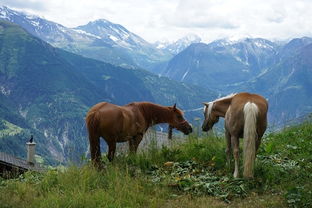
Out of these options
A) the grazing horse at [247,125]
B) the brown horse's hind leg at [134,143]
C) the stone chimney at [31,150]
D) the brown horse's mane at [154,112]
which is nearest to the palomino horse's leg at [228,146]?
the grazing horse at [247,125]

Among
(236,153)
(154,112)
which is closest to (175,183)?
(236,153)

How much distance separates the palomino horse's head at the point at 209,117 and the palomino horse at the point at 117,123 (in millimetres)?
1631

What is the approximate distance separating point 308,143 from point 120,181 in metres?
6.12

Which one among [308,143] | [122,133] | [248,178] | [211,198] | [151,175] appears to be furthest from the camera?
[308,143]

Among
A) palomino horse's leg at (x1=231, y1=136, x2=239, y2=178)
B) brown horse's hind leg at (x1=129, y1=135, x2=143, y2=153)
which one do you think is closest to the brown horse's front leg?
brown horse's hind leg at (x1=129, y1=135, x2=143, y2=153)

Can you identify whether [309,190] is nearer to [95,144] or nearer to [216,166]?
[216,166]

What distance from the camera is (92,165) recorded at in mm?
10148

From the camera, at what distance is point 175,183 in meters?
8.91

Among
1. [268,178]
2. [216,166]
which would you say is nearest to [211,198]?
[268,178]

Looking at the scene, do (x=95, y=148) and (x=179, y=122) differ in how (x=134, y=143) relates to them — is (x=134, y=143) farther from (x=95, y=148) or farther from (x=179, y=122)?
(x=179, y=122)

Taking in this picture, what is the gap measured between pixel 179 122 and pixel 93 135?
13.2 ft

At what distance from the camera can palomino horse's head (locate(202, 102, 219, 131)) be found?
11672 millimetres

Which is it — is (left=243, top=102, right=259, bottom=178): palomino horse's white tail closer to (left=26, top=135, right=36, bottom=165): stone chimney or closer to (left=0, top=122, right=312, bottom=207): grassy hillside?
(left=0, top=122, right=312, bottom=207): grassy hillside

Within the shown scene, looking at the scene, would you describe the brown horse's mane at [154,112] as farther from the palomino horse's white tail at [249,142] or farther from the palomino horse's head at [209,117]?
the palomino horse's white tail at [249,142]
